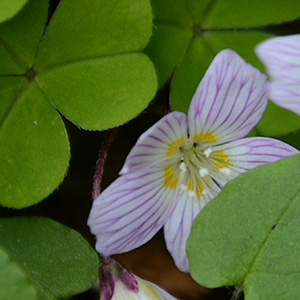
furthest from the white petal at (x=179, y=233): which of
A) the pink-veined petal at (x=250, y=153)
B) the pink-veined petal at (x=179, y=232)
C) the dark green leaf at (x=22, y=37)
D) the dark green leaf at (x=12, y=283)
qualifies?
the dark green leaf at (x=22, y=37)

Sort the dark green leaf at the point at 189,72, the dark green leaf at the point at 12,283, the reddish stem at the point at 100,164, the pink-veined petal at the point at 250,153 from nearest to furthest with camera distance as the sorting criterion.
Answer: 1. the dark green leaf at the point at 12,283
2. the pink-veined petal at the point at 250,153
3. the reddish stem at the point at 100,164
4. the dark green leaf at the point at 189,72

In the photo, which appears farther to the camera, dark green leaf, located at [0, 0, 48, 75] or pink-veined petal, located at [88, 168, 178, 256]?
dark green leaf, located at [0, 0, 48, 75]

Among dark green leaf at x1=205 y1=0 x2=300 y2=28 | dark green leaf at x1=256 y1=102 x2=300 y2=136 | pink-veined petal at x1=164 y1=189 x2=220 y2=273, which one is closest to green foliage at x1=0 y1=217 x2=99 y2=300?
pink-veined petal at x1=164 y1=189 x2=220 y2=273

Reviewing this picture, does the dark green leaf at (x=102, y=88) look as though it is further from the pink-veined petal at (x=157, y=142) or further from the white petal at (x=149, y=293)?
the white petal at (x=149, y=293)

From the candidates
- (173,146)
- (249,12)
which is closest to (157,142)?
(173,146)

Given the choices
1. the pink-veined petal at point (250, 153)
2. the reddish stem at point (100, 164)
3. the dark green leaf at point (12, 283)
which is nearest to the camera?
the dark green leaf at point (12, 283)

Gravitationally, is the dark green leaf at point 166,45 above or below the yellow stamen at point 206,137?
above

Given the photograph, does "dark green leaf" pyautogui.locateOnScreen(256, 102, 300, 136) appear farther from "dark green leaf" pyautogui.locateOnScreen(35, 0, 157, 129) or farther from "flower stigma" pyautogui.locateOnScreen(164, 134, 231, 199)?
"dark green leaf" pyautogui.locateOnScreen(35, 0, 157, 129)
